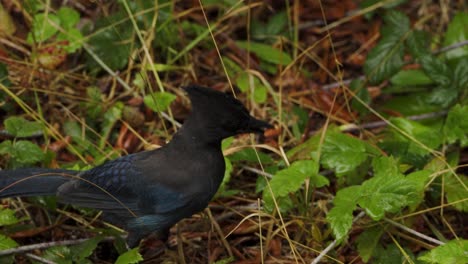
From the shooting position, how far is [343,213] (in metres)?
3.26

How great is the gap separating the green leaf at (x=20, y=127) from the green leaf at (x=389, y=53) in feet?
5.52

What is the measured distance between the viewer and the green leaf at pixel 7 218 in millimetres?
3539

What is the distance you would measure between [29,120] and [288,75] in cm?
145

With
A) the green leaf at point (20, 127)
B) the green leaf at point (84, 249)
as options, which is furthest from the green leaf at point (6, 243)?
the green leaf at point (20, 127)

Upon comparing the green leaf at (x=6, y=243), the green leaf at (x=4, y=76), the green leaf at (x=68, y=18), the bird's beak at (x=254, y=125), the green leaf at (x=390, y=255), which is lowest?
the green leaf at (x=390, y=255)

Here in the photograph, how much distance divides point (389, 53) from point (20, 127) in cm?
186

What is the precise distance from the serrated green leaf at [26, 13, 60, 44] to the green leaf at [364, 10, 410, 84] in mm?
1664

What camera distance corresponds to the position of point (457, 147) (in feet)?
13.5

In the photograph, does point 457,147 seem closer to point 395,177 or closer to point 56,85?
point 395,177

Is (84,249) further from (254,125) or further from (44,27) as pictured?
(44,27)

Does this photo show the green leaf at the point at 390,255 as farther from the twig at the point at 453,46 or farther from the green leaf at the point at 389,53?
the twig at the point at 453,46

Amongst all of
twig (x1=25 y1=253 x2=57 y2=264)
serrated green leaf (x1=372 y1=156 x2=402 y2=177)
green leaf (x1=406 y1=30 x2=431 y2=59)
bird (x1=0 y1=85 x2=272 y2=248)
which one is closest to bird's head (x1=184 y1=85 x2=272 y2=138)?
bird (x1=0 y1=85 x2=272 y2=248)

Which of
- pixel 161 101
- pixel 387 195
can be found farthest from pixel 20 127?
pixel 387 195

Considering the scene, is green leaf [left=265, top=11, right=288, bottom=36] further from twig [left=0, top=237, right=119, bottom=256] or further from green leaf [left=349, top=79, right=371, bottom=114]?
twig [left=0, top=237, right=119, bottom=256]
